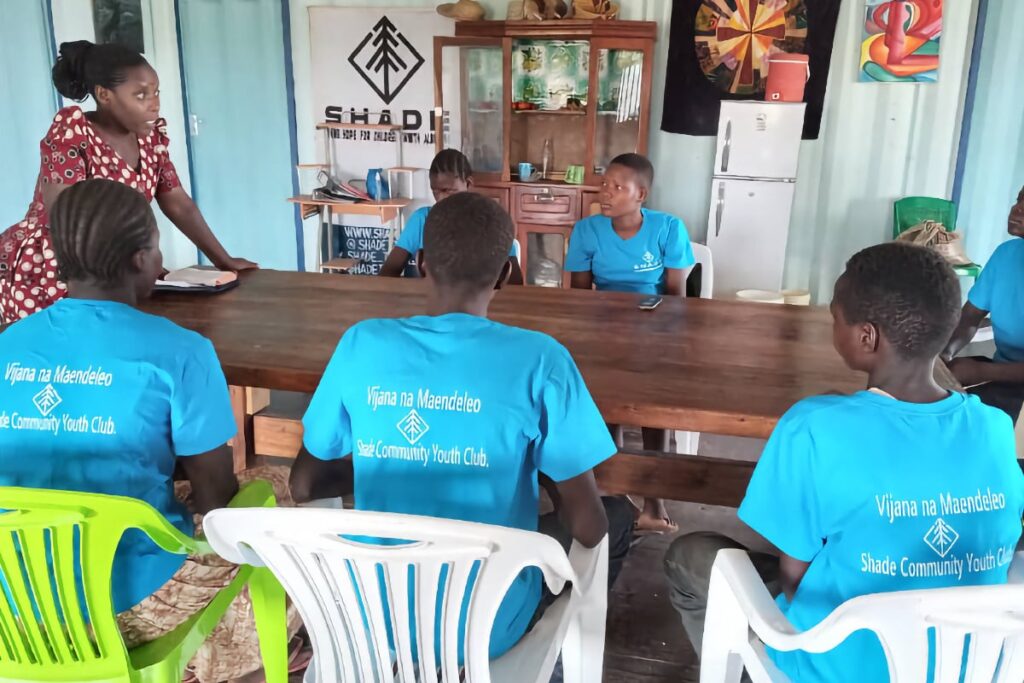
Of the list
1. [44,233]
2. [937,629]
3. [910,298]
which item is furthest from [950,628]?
[44,233]

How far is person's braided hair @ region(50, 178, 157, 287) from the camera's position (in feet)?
4.43

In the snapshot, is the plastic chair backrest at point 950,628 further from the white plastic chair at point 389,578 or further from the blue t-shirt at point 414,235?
the blue t-shirt at point 414,235

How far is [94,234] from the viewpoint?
4.44 ft

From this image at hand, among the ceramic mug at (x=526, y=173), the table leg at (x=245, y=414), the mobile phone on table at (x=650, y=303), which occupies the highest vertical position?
the ceramic mug at (x=526, y=173)

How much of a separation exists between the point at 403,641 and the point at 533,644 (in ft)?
0.80

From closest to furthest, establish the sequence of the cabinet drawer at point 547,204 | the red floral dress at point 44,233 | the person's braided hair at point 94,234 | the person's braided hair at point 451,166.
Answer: the person's braided hair at point 94,234 → the red floral dress at point 44,233 → the person's braided hair at point 451,166 → the cabinet drawer at point 547,204

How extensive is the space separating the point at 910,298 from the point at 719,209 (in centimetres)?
362

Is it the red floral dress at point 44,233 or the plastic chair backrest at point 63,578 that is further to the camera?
the red floral dress at point 44,233

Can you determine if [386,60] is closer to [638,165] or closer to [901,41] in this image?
[638,165]

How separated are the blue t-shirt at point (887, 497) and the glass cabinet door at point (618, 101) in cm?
383

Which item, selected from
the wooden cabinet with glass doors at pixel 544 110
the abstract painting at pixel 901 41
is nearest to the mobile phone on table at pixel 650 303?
the wooden cabinet with glass doors at pixel 544 110

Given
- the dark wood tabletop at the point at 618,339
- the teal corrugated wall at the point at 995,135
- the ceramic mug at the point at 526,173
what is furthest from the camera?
the ceramic mug at the point at 526,173

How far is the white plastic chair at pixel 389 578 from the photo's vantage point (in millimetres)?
1049

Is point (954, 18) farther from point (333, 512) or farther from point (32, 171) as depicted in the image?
point (32, 171)
